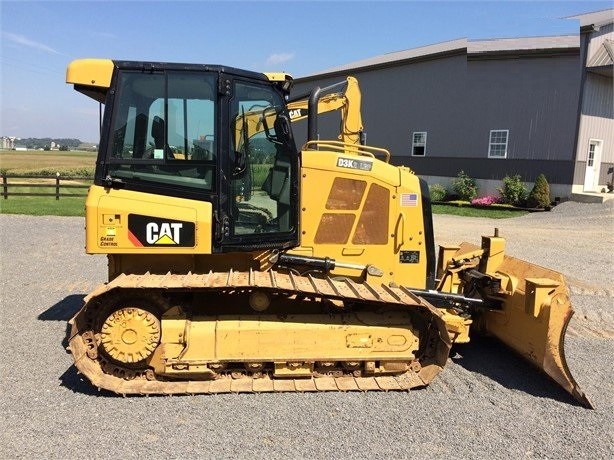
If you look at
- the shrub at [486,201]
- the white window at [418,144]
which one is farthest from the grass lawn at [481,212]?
the white window at [418,144]

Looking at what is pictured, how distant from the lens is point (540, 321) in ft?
15.2

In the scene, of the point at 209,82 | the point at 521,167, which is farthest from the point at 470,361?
the point at 521,167

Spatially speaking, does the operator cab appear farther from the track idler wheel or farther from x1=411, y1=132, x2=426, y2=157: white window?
x1=411, y1=132, x2=426, y2=157: white window

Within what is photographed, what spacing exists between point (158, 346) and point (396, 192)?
2817 millimetres

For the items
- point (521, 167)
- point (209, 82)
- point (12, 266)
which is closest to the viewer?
point (209, 82)

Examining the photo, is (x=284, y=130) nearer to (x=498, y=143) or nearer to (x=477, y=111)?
(x=498, y=143)

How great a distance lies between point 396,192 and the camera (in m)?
5.21

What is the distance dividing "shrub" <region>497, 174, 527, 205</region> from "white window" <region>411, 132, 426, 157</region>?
4887mm

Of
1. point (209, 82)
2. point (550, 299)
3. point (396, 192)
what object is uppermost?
point (209, 82)

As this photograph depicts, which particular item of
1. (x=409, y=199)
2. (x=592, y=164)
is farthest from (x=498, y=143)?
Answer: (x=409, y=199)

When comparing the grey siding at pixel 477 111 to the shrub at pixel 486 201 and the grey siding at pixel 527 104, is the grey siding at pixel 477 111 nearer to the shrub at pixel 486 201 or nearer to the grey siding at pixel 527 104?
the grey siding at pixel 527 104

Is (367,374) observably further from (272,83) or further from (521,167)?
(521,167)

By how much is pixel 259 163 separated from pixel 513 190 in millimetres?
18738

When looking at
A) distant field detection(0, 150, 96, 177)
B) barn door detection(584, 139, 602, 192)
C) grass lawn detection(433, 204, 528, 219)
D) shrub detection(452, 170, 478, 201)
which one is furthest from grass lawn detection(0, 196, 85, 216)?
barn door detection(584, 139, 602, 192)
